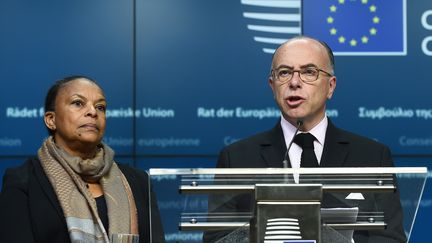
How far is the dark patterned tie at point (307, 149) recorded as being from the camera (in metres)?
3.18

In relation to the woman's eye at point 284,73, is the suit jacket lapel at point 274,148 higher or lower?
lower

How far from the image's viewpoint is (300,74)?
3.26m

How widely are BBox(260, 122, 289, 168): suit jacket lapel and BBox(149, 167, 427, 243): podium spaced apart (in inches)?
35.0

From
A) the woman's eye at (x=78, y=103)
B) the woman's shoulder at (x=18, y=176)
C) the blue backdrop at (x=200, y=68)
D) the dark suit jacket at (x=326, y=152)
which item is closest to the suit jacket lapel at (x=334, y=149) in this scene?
the dark suit jacket at (x=326, y=152)

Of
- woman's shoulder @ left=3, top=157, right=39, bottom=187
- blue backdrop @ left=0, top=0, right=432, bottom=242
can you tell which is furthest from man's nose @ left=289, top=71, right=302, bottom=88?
blue backdrop @ left=0, top=0, right=432, bottom=242

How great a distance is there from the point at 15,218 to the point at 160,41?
2.47 m

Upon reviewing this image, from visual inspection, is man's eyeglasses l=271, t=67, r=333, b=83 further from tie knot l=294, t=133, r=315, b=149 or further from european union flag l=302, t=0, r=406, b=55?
european union flag l=302, t=0, r=406, b=55

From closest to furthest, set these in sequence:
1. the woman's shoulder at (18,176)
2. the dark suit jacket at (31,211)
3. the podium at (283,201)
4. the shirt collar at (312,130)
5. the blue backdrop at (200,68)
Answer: the podium at (283,201), the shirt collar at (312,130), the dark suit jacket at (31,211), the woman's shoulder at (18,176), the blue backdrop at (200,68)

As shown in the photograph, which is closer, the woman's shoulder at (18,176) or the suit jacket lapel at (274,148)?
the suit jacket lapel at (274,148)

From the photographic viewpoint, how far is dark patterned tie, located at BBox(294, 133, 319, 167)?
3178mm

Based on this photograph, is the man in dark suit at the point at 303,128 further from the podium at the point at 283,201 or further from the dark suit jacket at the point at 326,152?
the podium at the point at 283,201

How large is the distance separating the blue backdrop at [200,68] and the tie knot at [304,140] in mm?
2454

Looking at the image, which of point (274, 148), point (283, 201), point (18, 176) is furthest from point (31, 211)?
point (283, 201)

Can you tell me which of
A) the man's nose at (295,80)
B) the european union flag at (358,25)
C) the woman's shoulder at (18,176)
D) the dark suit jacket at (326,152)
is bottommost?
the woman's shoulder at (18,176)
